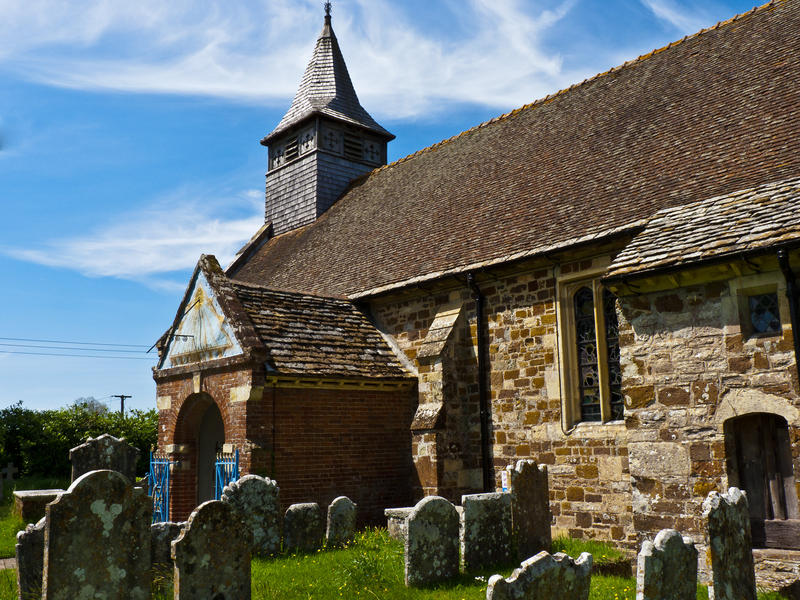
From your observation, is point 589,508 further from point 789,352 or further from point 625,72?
point 625,72

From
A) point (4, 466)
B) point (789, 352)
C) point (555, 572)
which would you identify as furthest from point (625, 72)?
point (4, 466)

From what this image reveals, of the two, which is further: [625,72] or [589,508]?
[625,72]

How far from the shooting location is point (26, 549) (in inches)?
266

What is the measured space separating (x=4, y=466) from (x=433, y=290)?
51.2 feet

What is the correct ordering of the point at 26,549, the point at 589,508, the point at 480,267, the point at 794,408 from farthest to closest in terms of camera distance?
the point at 480,267
the point at 589,508
the point at 794,408
the point at 26,549

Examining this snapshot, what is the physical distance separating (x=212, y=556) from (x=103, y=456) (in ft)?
20.2

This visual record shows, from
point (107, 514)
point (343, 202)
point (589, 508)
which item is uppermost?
point (343, 202)

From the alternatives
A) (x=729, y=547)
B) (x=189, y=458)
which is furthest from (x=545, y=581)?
(x=189, y=458)

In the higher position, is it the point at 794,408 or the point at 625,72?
the point at 625,72

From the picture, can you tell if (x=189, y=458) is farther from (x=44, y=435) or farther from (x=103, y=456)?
(x=44, y=435)

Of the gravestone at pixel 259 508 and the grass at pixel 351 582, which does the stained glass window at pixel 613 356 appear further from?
the gravestone at pixel 259 508

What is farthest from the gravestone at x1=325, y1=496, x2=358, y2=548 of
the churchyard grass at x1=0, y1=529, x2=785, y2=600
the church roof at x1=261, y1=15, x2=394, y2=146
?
the church roof at x1=261, y1=15, x2=394, y2=146

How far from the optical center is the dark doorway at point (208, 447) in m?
15.1

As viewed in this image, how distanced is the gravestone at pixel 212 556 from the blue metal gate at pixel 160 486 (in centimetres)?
869
